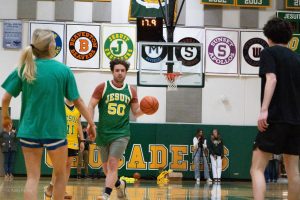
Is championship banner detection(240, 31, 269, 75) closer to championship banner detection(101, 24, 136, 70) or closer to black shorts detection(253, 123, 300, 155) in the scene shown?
championship banner detection(101, 24, 136, 70)

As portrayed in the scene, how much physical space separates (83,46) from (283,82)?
17543 millimetres

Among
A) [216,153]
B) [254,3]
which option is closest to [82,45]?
[216,153]

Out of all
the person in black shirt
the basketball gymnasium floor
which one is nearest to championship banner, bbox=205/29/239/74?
the basketball gymnasium floor

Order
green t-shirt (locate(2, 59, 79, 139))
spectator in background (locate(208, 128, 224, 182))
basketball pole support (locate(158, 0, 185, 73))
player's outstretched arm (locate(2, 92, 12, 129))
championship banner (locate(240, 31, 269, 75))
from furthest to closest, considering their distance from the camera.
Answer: championship banner (locate(240, 31, 269, 75)) → spectator in background (locate(208, 128, 224, 182)) → basketball pole support (locate(158, 0, 185, 73)) → player's outstretched arm (locate(2, 92, 12, 129)) → green t-shirt (locate(2, 59, 79, 139))

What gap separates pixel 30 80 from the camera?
6297mm

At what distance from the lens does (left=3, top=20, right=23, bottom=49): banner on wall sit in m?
23.2

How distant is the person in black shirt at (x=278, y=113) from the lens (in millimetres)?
6355

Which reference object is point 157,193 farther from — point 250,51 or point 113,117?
point 250,51

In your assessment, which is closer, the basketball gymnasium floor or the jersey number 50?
the jersey number 50

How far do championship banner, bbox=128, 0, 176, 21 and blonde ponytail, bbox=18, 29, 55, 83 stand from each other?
54.1 feet

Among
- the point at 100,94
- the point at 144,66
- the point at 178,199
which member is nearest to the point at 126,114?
the point at 100,94

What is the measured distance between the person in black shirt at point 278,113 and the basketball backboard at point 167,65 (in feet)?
38.5

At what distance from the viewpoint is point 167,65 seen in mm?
18641

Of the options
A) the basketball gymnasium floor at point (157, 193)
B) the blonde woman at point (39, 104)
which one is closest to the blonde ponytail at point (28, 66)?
the blonde woman at point (39, 104)
